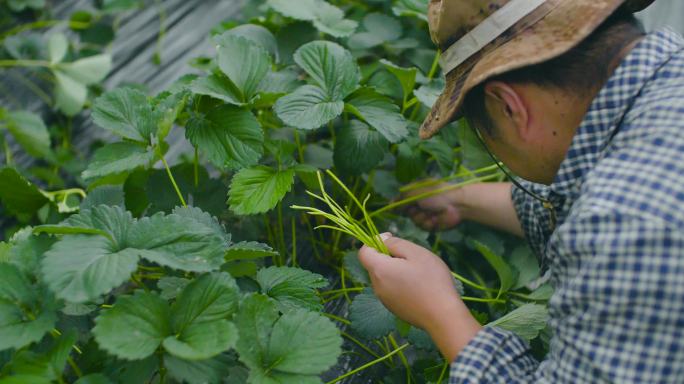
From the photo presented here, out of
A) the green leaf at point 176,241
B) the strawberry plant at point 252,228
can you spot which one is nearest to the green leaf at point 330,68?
the strawberry plant at point 252,228

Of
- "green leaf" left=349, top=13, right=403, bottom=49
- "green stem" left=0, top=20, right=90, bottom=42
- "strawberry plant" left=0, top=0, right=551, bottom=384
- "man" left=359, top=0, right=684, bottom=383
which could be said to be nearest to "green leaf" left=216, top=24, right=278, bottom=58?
"strawberry plant" left=0, top=0, right=551, bottom=384

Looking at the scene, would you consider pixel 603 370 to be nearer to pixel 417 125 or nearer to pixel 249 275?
pixel 249 275

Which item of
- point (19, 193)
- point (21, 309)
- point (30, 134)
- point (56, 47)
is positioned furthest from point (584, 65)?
point (56, 47)

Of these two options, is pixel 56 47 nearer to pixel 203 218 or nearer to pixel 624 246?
pixel 203 218

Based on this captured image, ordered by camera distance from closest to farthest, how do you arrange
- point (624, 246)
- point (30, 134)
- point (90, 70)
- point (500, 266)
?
1. point (624, 246)
2. point (500, 266)
3. point (30, 134)
4. point (90, 70)

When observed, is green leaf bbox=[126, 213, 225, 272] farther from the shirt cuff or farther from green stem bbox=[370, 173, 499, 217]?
green stem bbox=[370, 173, 499, 217]

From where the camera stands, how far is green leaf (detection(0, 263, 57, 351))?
70 centimetres

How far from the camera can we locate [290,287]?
858 millimetres

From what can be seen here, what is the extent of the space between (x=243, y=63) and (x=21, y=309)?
1.44 ft

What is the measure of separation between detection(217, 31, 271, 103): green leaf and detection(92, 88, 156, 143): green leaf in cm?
12

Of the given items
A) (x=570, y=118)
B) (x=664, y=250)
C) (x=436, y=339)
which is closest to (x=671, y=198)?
(x=664, y=250)

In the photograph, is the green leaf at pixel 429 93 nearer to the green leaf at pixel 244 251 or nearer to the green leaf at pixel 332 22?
the green leaf at pixel 332 22

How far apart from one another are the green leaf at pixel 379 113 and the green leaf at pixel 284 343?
31 cm

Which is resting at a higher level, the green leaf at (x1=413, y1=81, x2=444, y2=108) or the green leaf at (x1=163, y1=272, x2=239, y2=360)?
the green leaf at (x1=413, y1=81, x2=444, y2=108)
